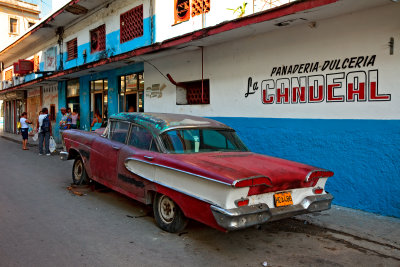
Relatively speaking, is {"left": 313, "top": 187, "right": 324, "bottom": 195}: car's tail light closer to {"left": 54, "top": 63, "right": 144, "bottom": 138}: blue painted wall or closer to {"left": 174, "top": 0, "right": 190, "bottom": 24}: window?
{"left": 174, "top": 0, "right": 190, "bottom": 24}: window

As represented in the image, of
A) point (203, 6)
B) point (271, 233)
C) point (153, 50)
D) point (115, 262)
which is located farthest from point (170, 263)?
point (203, 6)

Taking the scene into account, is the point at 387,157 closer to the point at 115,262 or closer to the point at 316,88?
the point at 316,88

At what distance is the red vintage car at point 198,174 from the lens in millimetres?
3480

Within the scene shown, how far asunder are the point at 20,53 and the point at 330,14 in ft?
79.1

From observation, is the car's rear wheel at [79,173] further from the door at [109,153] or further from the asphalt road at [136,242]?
the asphalt road at [136,242]

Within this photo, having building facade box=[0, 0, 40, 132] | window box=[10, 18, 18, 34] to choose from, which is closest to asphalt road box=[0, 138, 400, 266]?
building facade box=[0, 0, 40, 132]

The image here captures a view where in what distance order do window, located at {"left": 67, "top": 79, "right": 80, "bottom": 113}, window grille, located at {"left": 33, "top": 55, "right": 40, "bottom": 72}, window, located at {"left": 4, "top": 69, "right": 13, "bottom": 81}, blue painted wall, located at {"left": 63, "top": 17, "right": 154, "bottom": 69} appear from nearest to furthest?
blue painted wall, located at {"left": 63, "top": 17, "right": 154, "bottom": 69} → window, located at {"left": 67, "top": 79, "right": 80, "bottom": 113} → window grille, located at {"left": 33, "top": 55, "right": 40, "bottom": 72} → window, located at {"left": 4, "top": 69, "right": 13, "bottom": 81}

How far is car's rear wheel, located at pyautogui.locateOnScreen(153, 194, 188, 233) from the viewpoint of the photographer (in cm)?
416

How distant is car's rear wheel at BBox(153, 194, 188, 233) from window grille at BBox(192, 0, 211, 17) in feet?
19.8

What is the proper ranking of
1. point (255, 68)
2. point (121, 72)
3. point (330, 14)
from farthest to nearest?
1. point (121, 72)
2. point (255, 68)
3. point (330, 14)

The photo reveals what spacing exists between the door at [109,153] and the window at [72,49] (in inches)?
450

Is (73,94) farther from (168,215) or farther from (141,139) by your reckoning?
(168,215)

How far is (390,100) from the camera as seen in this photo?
513 cm

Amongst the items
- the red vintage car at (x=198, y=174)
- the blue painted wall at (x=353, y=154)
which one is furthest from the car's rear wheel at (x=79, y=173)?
the blue painted wall at (x=353, y=154)
